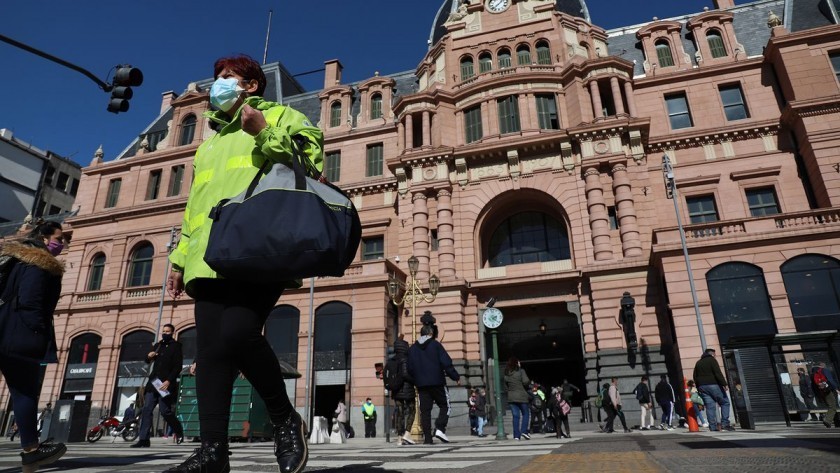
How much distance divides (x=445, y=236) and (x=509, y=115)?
7.06 m

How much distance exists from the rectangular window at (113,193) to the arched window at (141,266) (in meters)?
4.59

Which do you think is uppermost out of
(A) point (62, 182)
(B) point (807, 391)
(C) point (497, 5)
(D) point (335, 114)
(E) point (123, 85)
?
(A) point (62, 182)

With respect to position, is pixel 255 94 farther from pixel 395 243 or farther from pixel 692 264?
pixel 395 243

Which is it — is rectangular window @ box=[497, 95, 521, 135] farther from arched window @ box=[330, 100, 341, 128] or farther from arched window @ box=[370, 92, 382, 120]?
arched window @ box=[330, 100, 341, 128]

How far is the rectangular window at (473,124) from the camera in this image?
83.0 ft

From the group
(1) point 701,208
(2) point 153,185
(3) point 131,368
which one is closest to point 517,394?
(1) point 701,208

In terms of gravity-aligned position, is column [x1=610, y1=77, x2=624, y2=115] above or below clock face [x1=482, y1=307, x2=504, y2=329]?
above

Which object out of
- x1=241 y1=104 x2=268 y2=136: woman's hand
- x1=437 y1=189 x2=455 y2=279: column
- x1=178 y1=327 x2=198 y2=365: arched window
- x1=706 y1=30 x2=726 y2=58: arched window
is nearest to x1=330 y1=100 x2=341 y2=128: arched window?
x1=437 y1=189 x2=455 y2=279: column

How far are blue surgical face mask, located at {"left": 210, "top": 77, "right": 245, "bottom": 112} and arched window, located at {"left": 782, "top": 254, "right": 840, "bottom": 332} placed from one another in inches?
791

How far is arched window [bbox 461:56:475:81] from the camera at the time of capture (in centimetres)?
2705

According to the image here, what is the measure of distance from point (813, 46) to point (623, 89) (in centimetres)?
841

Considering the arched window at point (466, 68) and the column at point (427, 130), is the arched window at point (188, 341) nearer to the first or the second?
the column at point (427, 130)

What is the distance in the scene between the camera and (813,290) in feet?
56.6

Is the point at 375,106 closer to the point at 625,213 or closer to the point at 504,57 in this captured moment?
the point at 504,57
